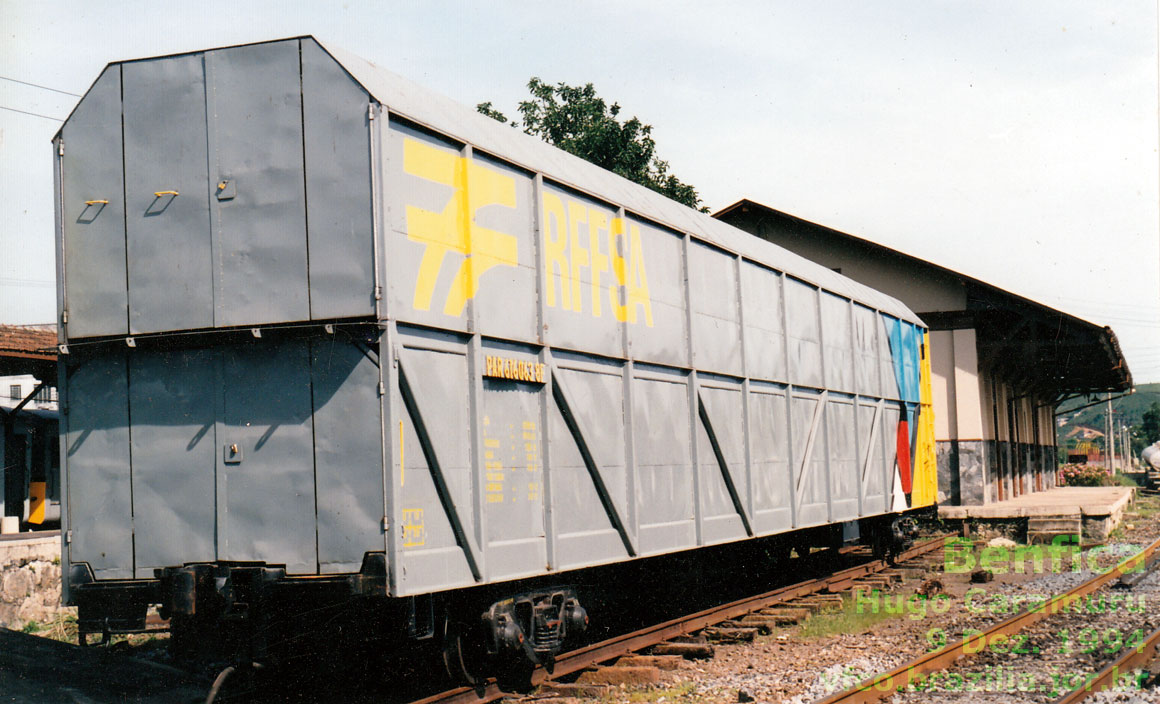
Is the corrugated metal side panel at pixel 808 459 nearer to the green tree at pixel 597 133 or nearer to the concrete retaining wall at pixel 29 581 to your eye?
the concrete retaining wall at pixel 29 581

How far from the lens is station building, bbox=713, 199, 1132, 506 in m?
23.8

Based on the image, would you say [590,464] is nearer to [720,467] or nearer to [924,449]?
[720,467]

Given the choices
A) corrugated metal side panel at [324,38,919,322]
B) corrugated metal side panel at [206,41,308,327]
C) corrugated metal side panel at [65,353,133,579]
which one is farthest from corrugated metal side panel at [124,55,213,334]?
corrugated metal side panel at [324,38,919,322]

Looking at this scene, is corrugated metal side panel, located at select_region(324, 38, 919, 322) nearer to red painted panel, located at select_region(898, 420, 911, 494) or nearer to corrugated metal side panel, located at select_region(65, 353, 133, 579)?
corrugated metal side panel, located at select_region(65, 353, 133, 579)

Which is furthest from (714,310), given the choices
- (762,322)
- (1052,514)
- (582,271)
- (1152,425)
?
(1152,425)

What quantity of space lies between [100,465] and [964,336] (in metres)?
21.1

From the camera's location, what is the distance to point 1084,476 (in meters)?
43.2

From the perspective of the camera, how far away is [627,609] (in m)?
10.4

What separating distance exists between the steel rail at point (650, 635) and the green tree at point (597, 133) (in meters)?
23.7

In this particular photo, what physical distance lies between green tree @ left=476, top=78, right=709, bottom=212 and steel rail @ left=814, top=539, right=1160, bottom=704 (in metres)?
25.7

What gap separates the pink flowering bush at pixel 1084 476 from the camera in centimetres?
4291

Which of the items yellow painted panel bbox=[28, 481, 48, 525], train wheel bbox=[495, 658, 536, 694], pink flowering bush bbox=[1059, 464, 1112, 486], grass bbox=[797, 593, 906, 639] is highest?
yellow painted panel bbox=[28, 481, 48, 525]

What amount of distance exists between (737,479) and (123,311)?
6275 mm

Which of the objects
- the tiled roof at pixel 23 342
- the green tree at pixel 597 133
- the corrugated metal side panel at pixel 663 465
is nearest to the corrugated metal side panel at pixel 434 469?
the corrugated metal side panel at pixel 663 465
